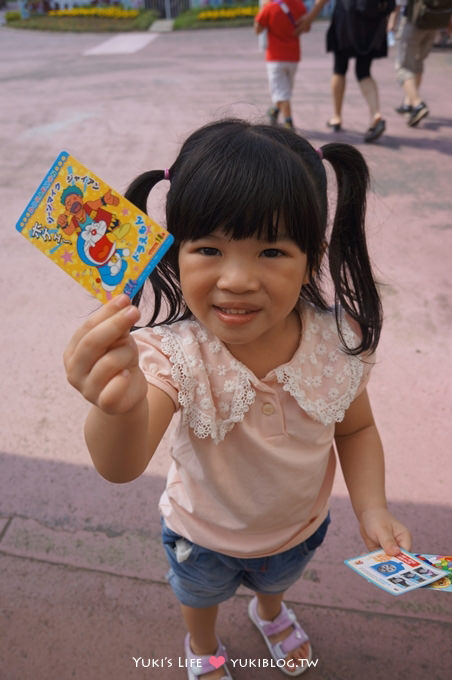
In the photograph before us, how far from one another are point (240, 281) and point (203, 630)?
0.96 meters

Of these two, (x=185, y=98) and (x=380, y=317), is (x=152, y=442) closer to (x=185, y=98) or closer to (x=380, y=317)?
(x=380, y=317)

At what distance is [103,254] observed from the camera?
990 millimetres

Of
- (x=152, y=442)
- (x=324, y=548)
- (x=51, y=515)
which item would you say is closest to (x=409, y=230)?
(x=324, y=548)

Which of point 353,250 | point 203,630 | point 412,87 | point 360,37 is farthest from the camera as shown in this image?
point 412,87

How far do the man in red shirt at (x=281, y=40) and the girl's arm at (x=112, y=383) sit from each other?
4519 millimetres

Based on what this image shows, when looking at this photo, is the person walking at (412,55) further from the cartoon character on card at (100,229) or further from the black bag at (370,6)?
the cartoon character on card at (100,229)

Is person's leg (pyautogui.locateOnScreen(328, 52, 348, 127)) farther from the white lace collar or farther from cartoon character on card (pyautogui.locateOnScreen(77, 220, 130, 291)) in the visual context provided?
cartoon character on card (pyautogui.locateOnScreen(77, 220, 130, 291))

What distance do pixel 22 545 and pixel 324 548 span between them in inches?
35.6

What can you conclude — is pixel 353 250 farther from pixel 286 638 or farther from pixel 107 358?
pixel 286 638

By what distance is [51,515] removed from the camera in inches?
74.2

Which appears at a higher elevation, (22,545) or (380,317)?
(380,317)

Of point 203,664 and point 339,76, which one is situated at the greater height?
point 339,76

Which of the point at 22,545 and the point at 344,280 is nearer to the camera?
the point at 344,280

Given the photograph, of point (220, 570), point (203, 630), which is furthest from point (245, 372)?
point (203, 630)
